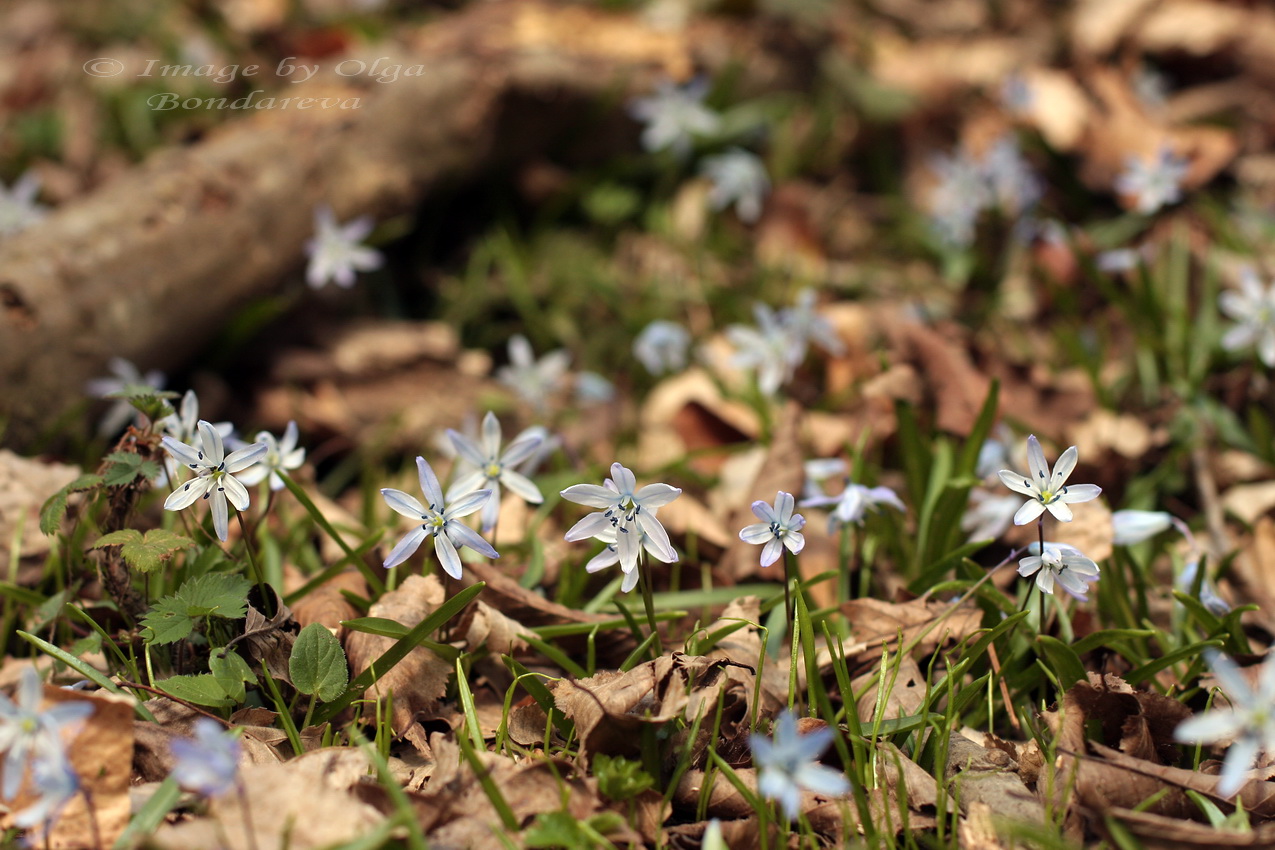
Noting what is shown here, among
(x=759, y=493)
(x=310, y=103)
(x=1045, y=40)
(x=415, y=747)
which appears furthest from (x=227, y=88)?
(x=1045, y=40)

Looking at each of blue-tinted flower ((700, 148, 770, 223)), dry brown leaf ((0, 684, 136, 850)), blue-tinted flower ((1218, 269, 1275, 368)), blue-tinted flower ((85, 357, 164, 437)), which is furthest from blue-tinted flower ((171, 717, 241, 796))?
blue-tinted flower ((700, 148, 770, 223))

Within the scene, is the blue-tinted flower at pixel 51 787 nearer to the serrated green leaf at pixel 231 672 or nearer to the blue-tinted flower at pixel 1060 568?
the serrated green leaf at pixel 231 672

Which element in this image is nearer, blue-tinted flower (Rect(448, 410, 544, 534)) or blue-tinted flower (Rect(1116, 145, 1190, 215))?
blue-tinted flower (Rect(448, 410, 544, 534))

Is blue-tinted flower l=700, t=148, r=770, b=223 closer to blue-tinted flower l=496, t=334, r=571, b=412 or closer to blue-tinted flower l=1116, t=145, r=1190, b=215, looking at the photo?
blue-tinted flower l=496, t=334, r=571, b=412

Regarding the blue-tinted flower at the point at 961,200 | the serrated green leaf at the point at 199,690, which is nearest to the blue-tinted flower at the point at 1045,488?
the serrated green leaf at the point at 199,690

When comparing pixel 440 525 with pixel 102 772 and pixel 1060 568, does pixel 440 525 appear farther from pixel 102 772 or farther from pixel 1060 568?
pixel 1060 568

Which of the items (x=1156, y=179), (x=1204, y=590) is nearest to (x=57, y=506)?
(x=1204, y=590)

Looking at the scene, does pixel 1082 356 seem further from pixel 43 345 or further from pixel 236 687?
pixel 43 345
